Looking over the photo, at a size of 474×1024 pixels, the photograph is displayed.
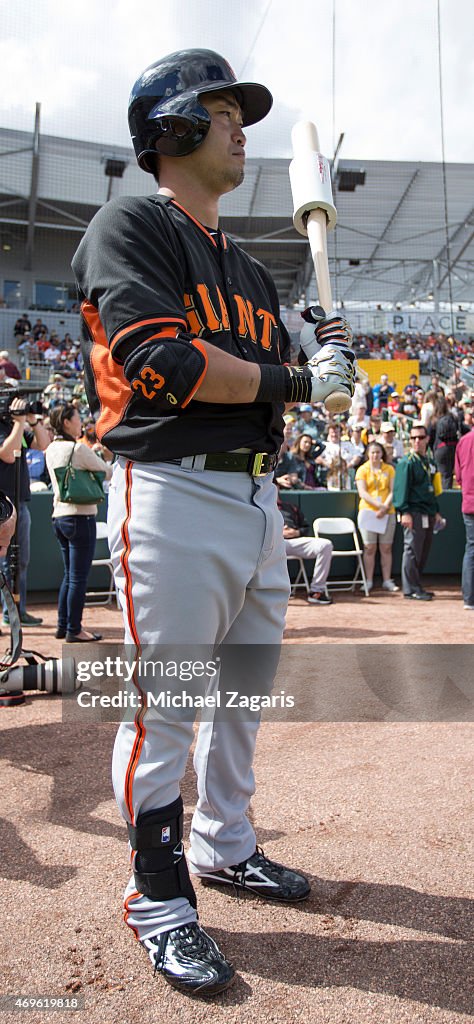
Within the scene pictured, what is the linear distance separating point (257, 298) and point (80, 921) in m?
1.80

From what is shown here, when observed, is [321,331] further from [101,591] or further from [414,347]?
[414,347]

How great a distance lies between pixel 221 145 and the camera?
2.02m

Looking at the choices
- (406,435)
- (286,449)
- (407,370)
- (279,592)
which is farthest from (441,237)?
(279,592)

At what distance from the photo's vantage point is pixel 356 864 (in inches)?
92.0

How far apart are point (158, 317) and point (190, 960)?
150cm

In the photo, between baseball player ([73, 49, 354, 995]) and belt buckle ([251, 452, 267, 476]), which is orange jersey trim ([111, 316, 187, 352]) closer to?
baseball player ([73, 49, 354, 995])

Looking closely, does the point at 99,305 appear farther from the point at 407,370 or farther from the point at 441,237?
the point at 441,237

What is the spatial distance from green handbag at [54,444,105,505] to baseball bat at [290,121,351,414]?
11.6 feet

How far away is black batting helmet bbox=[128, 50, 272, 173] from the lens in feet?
6.37

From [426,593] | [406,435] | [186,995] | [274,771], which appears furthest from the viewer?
[406,435]

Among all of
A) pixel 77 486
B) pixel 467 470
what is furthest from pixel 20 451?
pixel 467 470

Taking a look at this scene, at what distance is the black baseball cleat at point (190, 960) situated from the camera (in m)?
1.72

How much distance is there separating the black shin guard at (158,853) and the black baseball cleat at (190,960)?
9cm

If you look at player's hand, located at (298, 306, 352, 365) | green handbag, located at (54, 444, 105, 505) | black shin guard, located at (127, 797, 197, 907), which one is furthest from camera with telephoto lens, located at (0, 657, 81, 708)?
player's hand, located at (298, 306, 352, 365)
